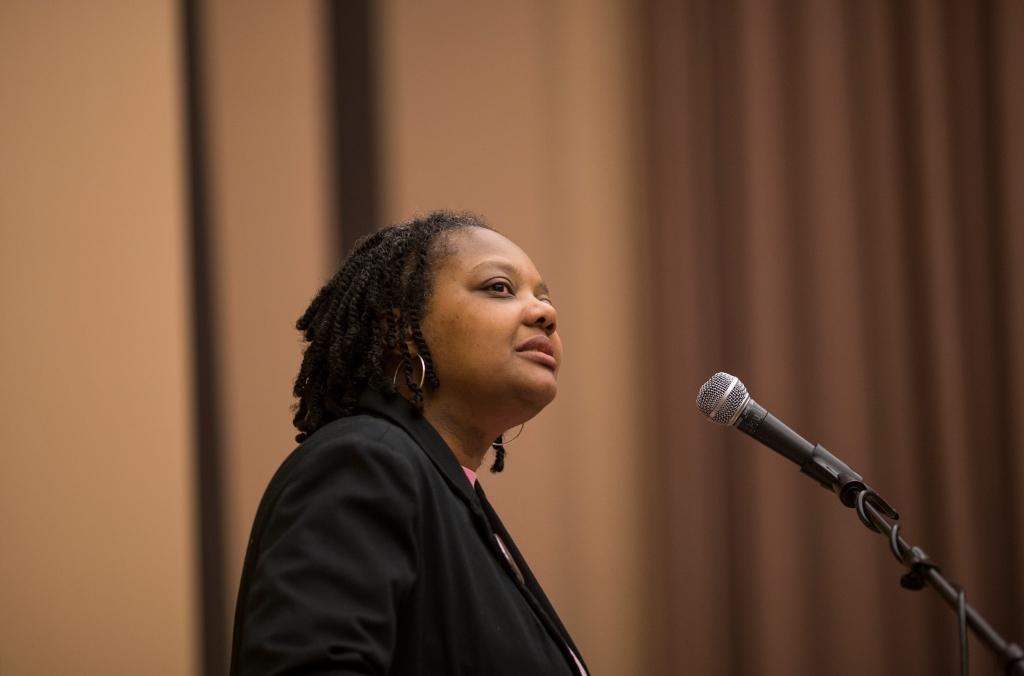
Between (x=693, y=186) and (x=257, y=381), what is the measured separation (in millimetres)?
1321

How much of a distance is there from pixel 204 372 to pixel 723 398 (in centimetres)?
147

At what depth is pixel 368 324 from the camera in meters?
1.43

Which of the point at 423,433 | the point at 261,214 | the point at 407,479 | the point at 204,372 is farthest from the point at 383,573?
the point at 261,214

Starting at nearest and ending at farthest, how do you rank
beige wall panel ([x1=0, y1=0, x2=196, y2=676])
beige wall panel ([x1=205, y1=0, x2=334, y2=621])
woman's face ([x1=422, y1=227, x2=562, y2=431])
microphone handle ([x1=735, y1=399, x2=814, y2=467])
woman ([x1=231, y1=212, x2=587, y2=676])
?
woman ([x1=231, y1=212, x2=587, y2=676]) < microphone handle ([x1=735, y1=399, x2=814, y2=467]) < woman's face ([x1=422, y1=227, x2=562, y2=431]) < beige wall panel ([x1=0, y1=0, x2=196, y2=676]) < beige wall panel ([x1=205, y1=0, x2=334, y2=621])

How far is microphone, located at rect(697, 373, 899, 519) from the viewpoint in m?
1.17

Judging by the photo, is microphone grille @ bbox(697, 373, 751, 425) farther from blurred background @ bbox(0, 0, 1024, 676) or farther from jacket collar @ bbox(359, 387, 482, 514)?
blurred background @ bbox(0, 0, 1024, 676)

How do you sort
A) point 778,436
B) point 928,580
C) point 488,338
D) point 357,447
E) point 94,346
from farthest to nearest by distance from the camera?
point 94,346, point 488,338, point 778,436, point 357,447, point 928,580

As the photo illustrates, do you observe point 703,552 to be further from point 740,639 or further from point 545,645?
point 545,645

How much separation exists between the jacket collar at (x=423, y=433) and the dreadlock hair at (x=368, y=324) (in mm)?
15

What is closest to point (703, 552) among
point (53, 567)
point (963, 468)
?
point (963, 468)

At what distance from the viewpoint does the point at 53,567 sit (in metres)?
2.07

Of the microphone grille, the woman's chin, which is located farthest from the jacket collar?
the microphone grille

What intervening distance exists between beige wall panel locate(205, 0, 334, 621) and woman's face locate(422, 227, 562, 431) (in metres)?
0.95

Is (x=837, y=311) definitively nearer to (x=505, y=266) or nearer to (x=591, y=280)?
(x=591, y=280)
